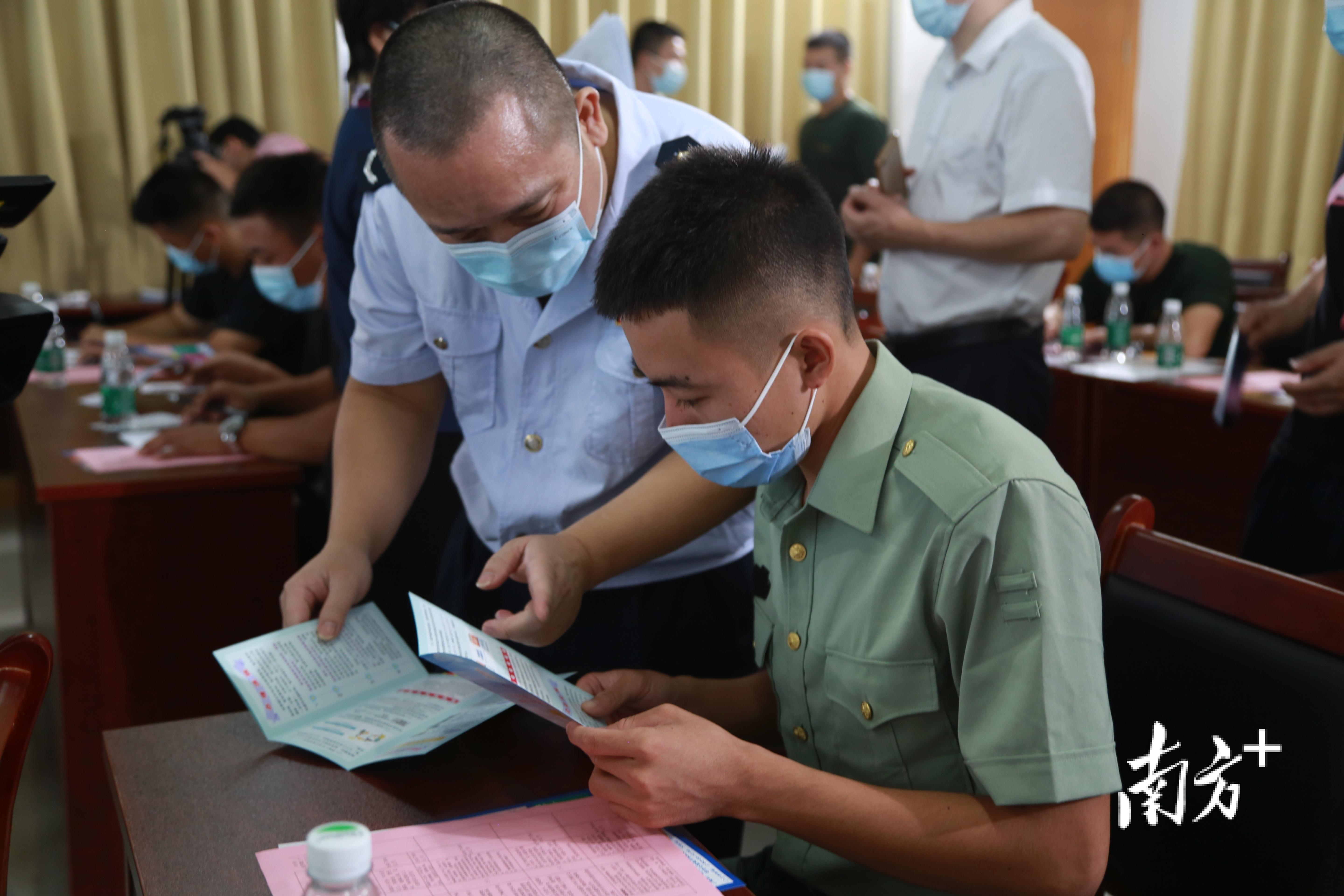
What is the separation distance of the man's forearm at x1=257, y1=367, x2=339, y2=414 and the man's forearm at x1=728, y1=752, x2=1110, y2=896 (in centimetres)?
182

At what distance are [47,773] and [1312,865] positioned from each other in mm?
2468

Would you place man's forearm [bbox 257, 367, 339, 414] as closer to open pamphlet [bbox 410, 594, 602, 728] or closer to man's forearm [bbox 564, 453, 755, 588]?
man's forearm [bbox 564, 453, 755, 588]

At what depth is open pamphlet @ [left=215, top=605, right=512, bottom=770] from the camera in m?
1.04

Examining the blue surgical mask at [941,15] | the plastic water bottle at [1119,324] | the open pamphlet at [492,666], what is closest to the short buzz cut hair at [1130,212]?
the plastic water bottle at [1119,324]

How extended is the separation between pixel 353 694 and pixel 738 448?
47 cm

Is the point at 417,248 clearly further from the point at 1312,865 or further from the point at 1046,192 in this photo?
the point at 1046,192

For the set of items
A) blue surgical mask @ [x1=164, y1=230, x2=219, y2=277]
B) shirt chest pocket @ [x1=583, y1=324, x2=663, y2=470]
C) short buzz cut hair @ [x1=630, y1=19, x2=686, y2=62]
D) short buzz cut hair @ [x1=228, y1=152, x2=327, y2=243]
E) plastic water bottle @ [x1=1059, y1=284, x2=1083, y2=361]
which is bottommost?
plastic water bottle @ [x1=1059, y1=284, x2=1083, y2=361]

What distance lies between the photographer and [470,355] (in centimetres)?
135

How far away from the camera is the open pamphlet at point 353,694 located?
3.42ft

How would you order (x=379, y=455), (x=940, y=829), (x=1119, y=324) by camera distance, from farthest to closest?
(x=1119, y=324) < (x=379, y=455) < (x=940, y=829)

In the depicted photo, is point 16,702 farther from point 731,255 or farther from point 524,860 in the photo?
point 731,255

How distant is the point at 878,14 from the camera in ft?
19.9

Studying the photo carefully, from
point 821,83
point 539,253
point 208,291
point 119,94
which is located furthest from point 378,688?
point 821,83

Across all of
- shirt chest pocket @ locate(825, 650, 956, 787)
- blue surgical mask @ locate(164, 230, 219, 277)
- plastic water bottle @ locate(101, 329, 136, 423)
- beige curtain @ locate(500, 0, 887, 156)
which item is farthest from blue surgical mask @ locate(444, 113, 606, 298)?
beige curtain @ locate(500, 0, 887, 156)
